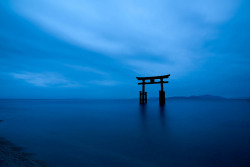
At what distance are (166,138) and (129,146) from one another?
1552 millimetres

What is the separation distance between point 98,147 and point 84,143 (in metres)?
0.63

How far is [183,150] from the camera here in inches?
138

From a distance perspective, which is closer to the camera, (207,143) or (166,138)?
(207,143)

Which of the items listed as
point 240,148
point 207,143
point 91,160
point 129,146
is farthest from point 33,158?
point 240,148

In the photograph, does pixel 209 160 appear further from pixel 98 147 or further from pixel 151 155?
pixel 98 147

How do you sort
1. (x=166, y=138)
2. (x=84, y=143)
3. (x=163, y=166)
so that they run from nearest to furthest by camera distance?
(x=163, y=166)
(x=84, y=143)
(x=166, y=138)

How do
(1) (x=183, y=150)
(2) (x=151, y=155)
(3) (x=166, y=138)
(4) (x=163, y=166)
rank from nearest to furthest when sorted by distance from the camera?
1. (4) (x=163, y=166)
2. (2) (x=151, y=155)
3. (1) (x=183, y=150)
4. (3) (x=166, y=138)

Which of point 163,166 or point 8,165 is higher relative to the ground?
point 8,165

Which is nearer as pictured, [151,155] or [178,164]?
[178,164]

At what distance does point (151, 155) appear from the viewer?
3238 mm

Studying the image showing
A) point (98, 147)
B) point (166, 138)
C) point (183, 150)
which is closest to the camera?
point (183, 150)

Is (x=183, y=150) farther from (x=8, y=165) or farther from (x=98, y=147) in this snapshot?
(x=8, y=165)

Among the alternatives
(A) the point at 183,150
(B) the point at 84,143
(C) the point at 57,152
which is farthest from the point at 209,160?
(C) the point at 57,152

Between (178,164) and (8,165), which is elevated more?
(8,165)
